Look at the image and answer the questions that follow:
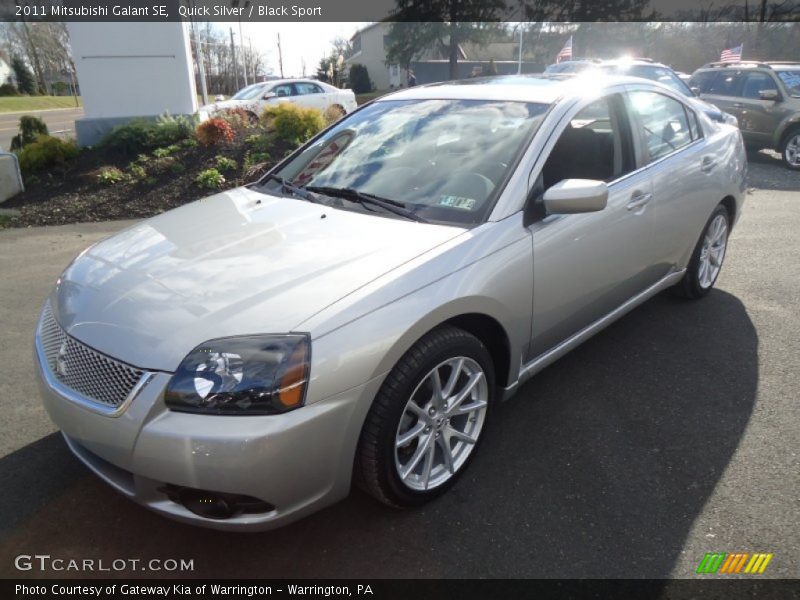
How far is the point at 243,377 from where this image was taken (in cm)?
198

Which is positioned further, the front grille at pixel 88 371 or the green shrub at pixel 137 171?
the green shrub at pixel 137 171

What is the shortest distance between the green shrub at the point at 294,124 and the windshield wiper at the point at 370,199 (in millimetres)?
7255

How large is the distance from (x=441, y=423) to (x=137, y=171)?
816 cm

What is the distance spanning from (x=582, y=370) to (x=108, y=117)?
10750mm

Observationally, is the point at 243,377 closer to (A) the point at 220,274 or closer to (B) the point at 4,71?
(A) the point at 220,274

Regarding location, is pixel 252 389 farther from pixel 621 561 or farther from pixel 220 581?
pixel 621 561

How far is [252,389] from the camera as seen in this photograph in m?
1.97

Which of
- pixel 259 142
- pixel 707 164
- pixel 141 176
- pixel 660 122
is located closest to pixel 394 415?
pixel 660 122

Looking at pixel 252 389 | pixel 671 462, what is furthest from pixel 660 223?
pixel 252 389

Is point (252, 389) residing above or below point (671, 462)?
above

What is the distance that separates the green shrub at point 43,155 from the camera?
30.5 ft

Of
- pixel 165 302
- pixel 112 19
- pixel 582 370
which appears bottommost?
pixel 582 370

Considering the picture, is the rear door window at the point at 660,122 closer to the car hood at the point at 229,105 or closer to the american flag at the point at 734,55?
the car hood at the point at 229,105

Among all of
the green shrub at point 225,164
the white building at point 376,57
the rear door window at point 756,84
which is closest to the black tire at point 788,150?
the rear door window at point 756,84
